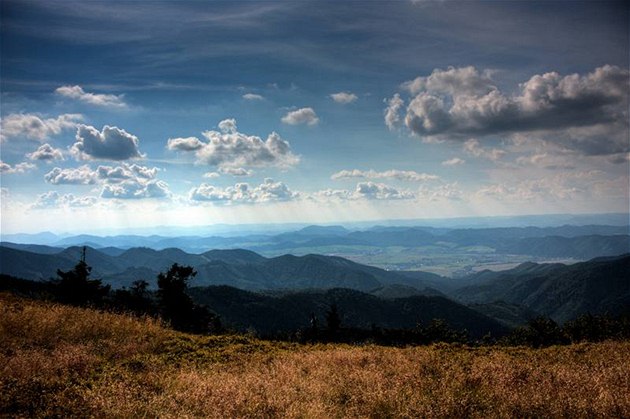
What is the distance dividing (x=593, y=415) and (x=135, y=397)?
8596mm

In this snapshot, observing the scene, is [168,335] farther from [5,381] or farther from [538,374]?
[538,374]

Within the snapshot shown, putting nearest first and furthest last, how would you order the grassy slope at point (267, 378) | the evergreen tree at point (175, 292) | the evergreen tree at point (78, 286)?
the grassy slope at point (267, 378), the evergreen tree at point (78, 286), the evergreen tree at point (175, 292)

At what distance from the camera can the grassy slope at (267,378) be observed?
23.6 ft

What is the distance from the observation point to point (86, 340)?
12.0 metres

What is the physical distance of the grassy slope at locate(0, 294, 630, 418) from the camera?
283 inches

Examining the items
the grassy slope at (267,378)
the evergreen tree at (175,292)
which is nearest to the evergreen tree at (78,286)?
the evergreen tree at (175,292)

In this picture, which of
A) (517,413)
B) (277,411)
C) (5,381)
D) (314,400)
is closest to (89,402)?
(5,381)

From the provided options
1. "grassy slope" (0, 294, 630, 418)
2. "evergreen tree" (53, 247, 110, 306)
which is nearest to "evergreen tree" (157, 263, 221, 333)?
"evergreen tree" (53, 247, 110, 306)

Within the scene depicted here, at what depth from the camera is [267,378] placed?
924 cm

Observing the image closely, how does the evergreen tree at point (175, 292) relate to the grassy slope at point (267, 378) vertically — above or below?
below

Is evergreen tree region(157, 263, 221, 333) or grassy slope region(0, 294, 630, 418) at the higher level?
grassy slope region(0, 294, 630, 418)

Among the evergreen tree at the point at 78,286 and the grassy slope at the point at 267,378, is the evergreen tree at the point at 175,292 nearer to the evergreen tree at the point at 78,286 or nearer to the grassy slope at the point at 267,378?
the evergreen tree at the point at 78,286

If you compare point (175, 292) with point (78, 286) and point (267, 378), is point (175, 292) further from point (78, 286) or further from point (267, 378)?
point (267, 378)

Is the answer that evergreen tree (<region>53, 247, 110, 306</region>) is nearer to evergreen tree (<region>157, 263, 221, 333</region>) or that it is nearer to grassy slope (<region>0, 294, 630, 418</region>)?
evergreen tree (<region>157, 263, 221, 333</region>)
